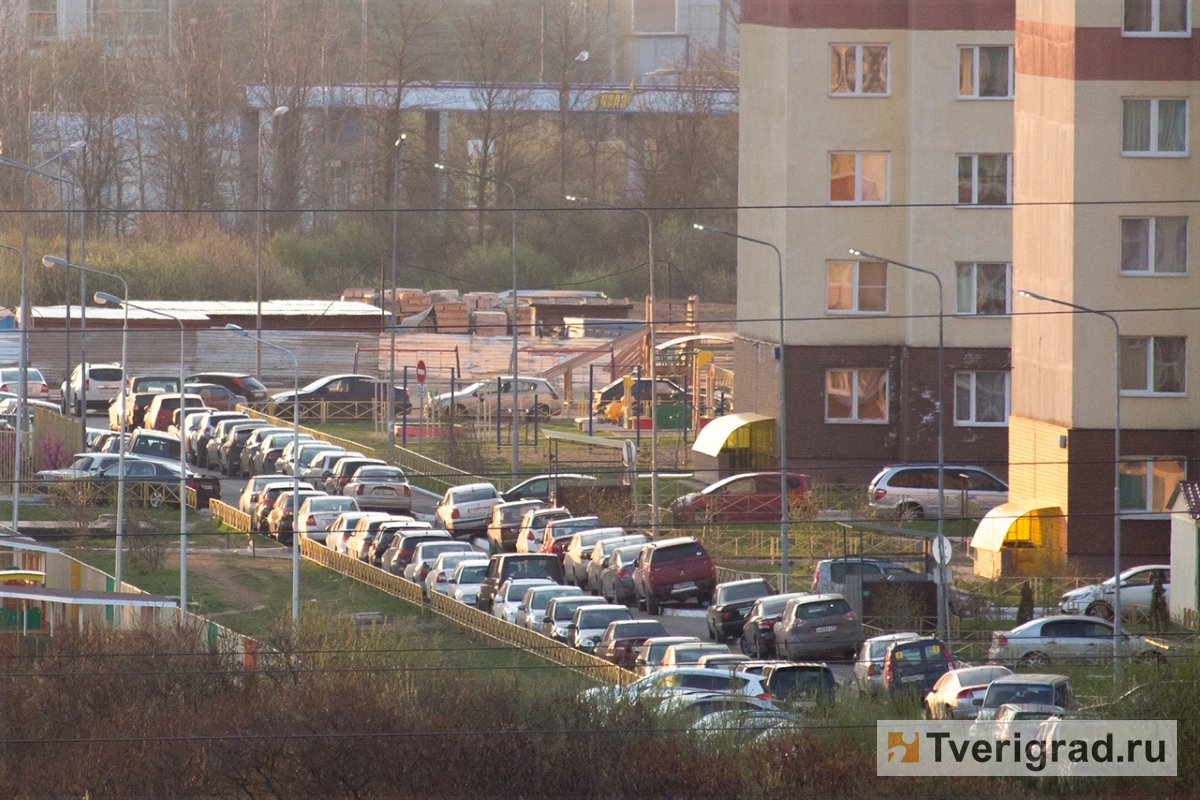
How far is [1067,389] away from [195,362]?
108 feet

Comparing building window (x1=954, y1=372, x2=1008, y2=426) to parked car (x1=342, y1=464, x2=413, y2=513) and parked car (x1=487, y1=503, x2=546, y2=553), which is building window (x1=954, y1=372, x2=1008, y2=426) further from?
parked car (x1=342, y1=464, x2=413, y2=513)

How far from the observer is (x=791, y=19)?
44.1m

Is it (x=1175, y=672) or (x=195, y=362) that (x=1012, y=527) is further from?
(x=195, y=362)

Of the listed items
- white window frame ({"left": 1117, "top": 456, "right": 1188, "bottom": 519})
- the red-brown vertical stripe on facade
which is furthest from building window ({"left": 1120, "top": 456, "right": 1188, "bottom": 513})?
the red-brown vertical stripe on facade

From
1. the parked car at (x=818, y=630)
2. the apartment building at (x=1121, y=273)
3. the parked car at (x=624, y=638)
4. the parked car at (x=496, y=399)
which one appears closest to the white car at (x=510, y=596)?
the parked car at (x=624, y=638)

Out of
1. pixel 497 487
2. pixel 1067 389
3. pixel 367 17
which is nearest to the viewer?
pixel 1067 389

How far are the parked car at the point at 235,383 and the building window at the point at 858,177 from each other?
18.3 meters

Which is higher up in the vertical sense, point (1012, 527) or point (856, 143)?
point (856, 143)

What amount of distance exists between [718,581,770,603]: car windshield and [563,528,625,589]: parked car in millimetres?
4394

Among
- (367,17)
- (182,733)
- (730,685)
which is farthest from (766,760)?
(367,17)

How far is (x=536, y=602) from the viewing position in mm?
28547

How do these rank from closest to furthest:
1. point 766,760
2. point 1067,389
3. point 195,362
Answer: point 766,760 < point 1067,389 < point 195,362

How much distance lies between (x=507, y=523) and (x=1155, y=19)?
50.2 ft

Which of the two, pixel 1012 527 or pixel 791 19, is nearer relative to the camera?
pixel 1012 527
